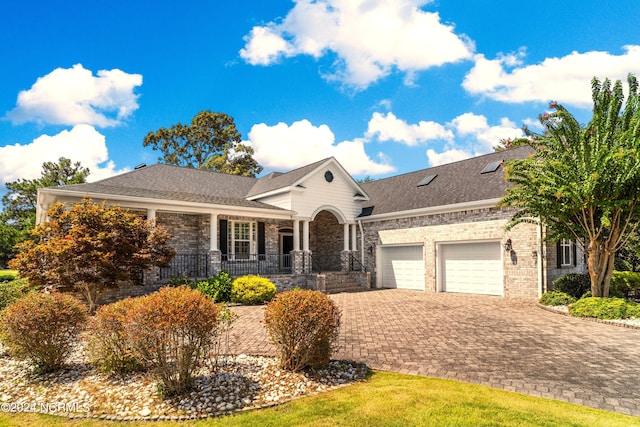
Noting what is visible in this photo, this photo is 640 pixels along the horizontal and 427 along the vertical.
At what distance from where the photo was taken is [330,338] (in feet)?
20.4

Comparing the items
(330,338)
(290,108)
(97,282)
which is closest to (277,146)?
(290,108)

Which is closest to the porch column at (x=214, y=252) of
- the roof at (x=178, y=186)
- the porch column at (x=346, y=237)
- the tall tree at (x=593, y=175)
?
the roof at (x=178, y=186)

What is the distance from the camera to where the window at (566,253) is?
15.3m

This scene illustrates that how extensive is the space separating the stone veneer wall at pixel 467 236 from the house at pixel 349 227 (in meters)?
0.05

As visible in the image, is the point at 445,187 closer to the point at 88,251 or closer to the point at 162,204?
the point at 162,204

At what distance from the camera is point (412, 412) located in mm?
4520

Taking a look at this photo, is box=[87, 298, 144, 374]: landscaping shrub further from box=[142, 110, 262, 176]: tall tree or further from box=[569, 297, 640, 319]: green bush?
box=[142, 110, 262, 176]: tall tree

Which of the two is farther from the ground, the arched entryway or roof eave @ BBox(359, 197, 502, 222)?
roof eave @ BBox(359, 197, 502, 222)

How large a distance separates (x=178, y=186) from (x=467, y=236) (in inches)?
557

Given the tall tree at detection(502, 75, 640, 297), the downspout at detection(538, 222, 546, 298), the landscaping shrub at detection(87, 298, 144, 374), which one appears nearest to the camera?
the landscaping shrub at detection(87, 298, 144, 374)

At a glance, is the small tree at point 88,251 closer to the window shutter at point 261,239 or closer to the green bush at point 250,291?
the green bush at point 250,291

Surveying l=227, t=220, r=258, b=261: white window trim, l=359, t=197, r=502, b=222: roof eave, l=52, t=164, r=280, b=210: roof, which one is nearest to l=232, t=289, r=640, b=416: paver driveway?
l=359, t=197, r=502, b=222: roof eave

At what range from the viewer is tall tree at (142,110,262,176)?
41.9m

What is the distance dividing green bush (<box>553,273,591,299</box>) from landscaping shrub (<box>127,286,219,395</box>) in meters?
12.9
